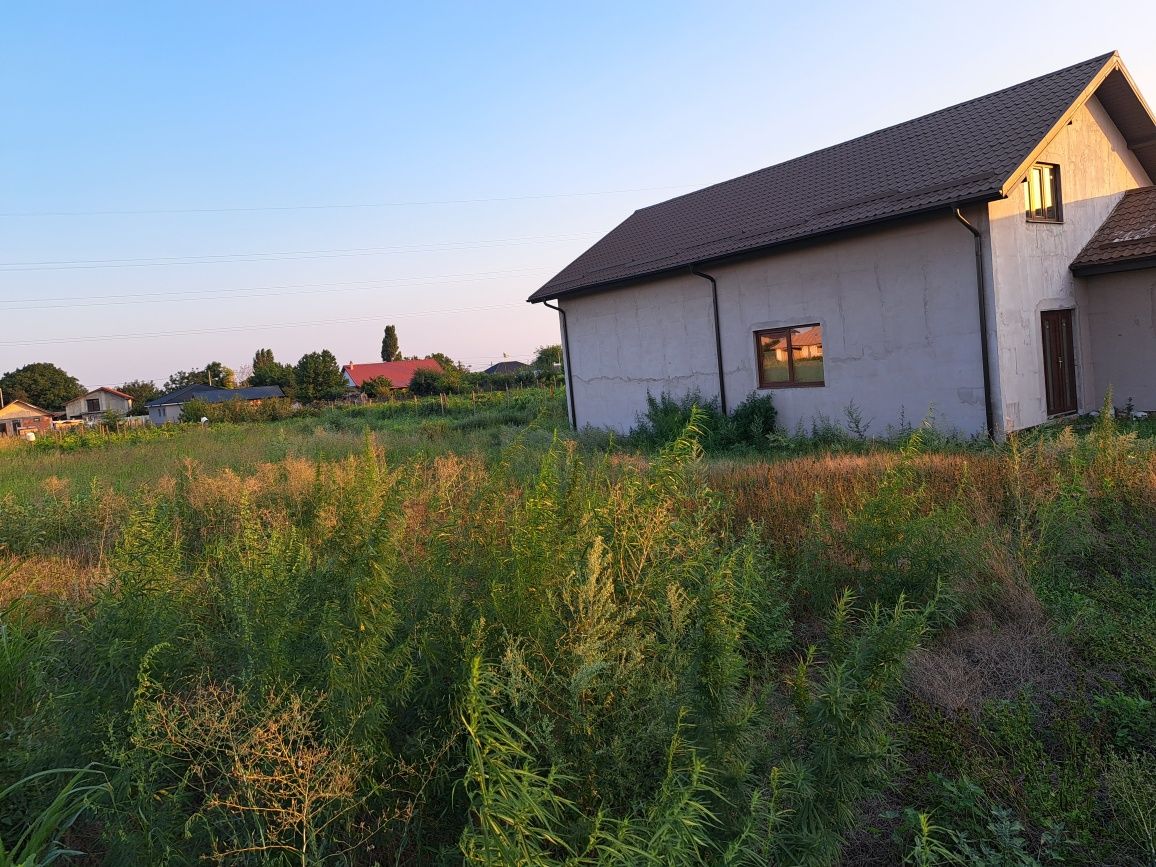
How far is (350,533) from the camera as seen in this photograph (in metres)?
3.06

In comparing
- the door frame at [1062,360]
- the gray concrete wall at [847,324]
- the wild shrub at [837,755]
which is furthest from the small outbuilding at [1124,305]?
the wild shrub at [837,755]

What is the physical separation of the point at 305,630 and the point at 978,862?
8.16 feet

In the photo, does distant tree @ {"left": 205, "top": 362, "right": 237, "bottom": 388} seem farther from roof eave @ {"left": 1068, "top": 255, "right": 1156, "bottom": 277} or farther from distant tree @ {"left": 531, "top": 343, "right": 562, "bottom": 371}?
roof eave @ {"left": 1068, "top": 255, "right": 1156, "bottom": 277}

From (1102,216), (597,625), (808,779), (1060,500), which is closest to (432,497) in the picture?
(597,625)

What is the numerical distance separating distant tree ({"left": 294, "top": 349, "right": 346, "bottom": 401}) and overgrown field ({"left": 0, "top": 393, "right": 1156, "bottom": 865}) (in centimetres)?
6476

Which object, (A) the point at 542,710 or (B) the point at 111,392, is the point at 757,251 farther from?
(B) the point at 111,392

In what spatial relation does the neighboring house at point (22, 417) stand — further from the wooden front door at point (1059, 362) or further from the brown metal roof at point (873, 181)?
the wooden front door at point (1059, 362)

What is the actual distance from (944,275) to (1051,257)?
8.17 ft

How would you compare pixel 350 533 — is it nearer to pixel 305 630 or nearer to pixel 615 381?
pixel 305 630

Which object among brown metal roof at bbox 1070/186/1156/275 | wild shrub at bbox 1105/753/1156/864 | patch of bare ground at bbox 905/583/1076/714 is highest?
brown metal roof at bbox 1070/186/1156/275

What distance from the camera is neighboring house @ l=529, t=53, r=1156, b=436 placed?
37.3ft

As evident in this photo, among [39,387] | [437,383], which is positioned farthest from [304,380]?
[39,387]

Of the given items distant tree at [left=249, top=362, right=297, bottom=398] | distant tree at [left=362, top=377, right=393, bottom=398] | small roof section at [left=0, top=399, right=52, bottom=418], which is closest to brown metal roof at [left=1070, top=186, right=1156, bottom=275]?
distant tree at [left=362, top=377, right=393, bottom=398]

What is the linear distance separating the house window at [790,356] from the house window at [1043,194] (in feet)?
12.2
